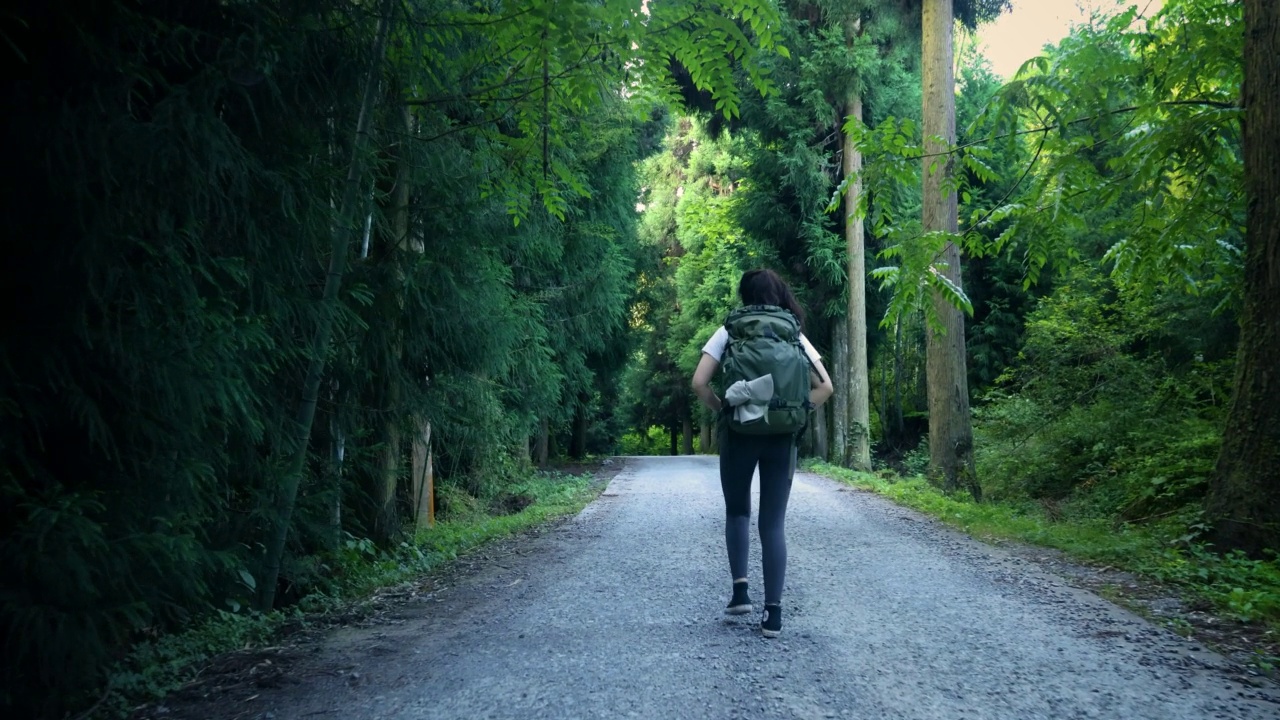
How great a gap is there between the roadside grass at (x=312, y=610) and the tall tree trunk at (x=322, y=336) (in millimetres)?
377

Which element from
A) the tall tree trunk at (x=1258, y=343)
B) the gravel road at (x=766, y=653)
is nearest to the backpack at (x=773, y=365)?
the gravel road at (x=766, y=653)

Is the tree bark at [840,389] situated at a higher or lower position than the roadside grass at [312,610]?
higher

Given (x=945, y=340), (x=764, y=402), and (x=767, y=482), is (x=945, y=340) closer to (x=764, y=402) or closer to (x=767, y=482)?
(x=767, y=482)

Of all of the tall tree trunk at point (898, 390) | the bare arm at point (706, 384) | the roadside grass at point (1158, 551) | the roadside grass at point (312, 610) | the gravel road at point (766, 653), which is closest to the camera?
the gravel road at point (766, 653)

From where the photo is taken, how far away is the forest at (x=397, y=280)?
308 cm

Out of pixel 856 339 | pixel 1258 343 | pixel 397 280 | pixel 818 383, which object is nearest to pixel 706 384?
pixel 818 383

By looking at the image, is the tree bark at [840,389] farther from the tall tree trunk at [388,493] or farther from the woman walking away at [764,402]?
the woman walking away at [764,402]

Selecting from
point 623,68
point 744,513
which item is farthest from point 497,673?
point 623,68

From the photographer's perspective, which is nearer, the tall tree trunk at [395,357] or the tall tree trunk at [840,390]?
the tall tree trunk at [395,357]

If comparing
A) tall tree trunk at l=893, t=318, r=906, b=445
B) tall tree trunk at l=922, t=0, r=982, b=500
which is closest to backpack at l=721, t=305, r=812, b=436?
tall tree trunk at l=922, t=0, r=982, b=500

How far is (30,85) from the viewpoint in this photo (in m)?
2.98

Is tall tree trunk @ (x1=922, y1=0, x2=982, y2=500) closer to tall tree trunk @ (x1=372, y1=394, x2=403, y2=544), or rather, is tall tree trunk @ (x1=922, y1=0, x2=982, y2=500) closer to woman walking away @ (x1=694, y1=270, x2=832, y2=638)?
tall tree trunk @ (x1=372, y1=394, x2=403, y2=544)

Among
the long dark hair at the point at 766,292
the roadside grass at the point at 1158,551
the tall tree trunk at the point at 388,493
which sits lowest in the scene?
the roadside grass at the point at 1158,551

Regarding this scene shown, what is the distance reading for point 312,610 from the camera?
5.45 metres
